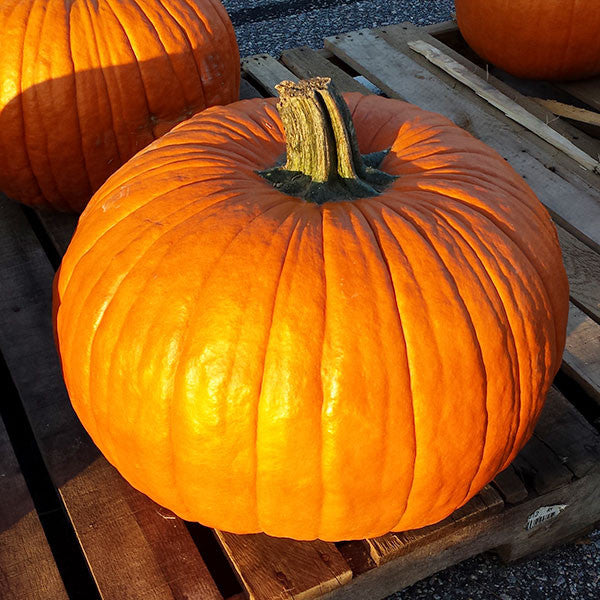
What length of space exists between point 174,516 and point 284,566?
12.0 inches

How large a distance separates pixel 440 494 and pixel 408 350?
344 millimetres

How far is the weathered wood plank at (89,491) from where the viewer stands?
176 cm

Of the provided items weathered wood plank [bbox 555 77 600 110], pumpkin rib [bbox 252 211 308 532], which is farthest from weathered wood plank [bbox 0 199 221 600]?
weathered wood plank [bbox 555 77 600 110]

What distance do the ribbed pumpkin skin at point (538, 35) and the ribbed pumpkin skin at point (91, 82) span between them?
145cm

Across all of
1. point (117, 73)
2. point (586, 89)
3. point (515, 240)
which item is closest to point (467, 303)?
point (515, 240)

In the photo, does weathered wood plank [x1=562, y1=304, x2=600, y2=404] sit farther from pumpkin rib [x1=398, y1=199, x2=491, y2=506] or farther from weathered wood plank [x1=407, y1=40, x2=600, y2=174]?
weathered wood plank [x1=407, y1=40, x2=600, y2=174]

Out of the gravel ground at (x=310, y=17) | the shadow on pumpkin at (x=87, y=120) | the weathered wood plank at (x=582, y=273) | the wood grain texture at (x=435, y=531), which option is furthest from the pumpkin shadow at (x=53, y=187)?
the gravel ground at (x=310, y=17)

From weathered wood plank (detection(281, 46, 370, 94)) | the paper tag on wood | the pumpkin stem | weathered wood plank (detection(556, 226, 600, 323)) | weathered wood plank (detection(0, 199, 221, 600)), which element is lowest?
the paper tag on wood

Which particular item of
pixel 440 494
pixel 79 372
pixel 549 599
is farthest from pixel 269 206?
pixel 549 599

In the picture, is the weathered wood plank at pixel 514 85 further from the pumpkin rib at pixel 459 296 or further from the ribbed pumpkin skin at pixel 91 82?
the pumpkin rib at pixel 459 296

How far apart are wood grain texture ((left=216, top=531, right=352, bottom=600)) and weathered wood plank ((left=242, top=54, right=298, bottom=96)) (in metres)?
2.19

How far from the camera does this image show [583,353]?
7.67 feet

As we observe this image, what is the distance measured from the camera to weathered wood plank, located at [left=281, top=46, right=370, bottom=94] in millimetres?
3566

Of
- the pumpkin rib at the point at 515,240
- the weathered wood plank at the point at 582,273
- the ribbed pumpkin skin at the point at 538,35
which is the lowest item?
the weathered wood plank at the point at 582,273
